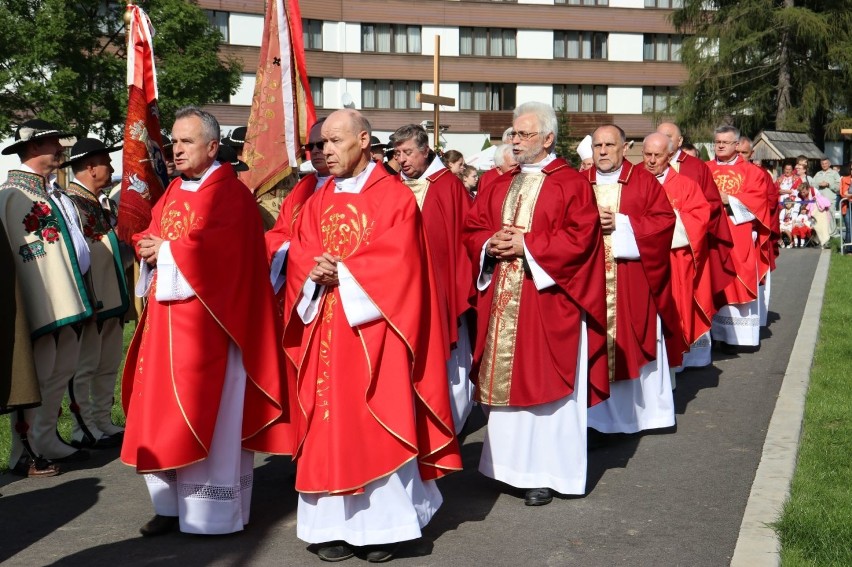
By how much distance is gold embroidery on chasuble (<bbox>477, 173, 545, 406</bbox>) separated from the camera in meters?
6.60

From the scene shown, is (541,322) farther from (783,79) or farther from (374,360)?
(783,79)

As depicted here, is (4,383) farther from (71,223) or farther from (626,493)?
(626,493)

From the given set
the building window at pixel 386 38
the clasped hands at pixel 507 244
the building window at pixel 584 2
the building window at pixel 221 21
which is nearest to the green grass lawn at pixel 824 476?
the clasped hands at pixel 507 244

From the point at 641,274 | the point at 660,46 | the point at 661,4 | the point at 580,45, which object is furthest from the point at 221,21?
the point at 641,274

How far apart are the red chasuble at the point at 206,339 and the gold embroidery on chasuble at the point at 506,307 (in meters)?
1.31

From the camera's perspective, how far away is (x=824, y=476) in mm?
6520

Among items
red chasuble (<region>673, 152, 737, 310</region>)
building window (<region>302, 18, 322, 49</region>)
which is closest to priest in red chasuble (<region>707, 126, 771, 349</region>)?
red chasuble (<region>673, 152, 737, 310</region>)

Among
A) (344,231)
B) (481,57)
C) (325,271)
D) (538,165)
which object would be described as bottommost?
(325,271)

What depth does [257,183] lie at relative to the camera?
767cm

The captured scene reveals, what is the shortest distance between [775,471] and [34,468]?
4.70 meters

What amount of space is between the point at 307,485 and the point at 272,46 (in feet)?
11.7

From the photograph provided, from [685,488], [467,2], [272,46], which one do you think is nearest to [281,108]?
[272,46]

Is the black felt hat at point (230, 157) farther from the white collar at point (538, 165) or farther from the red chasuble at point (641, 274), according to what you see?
the red chasuble at point (641, 274)

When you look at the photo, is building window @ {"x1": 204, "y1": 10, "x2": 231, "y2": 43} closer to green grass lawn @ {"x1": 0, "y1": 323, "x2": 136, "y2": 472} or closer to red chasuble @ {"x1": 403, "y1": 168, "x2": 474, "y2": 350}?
green grass lawn @ {"x1": 0, "y1": 323, "x2": 136, "y2": 472}
